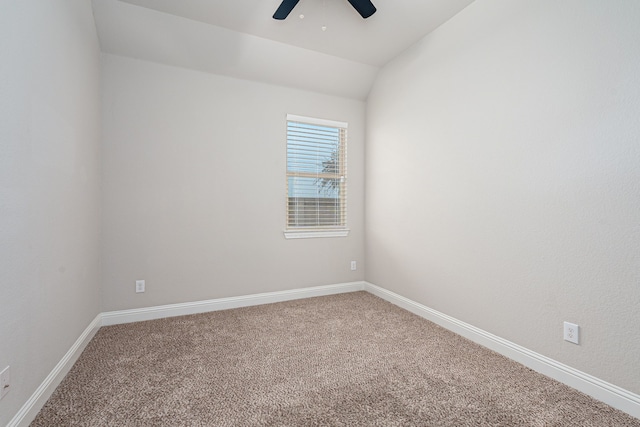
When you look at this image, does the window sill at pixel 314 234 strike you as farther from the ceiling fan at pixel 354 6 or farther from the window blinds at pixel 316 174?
the ceiling fan at pixel 354 6

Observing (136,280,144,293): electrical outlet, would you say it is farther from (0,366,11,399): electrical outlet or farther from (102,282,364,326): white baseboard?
(0,366,11,399): electrical outlet

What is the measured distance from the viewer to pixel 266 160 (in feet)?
10.9

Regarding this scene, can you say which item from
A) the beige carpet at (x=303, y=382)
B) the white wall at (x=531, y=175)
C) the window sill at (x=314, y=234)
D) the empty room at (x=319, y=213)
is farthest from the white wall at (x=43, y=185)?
the white wall at (x=531, y=175)

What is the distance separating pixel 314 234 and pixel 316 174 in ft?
2.43

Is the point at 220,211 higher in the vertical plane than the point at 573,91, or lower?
lower

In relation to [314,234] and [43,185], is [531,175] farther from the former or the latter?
[43,185]

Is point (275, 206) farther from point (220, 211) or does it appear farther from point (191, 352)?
point (191, 352)

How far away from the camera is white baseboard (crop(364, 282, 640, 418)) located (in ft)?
5.17

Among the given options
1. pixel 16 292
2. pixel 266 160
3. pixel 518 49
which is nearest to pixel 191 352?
pixel 16 292

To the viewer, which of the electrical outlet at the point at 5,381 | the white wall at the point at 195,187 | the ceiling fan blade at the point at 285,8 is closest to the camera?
the electrical outlet at the point at 5,381

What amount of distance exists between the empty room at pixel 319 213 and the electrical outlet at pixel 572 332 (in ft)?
0.04

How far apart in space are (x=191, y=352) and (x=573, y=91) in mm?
3073

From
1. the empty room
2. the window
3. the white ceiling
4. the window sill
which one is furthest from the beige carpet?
the white ceiling

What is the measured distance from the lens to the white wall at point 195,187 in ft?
8.97
